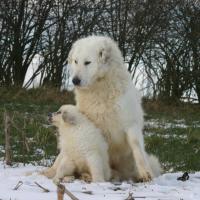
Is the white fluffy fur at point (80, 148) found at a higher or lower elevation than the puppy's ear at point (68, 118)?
lower

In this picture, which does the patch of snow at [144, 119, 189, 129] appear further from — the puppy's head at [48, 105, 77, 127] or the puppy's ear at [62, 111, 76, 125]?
the puppy's ear at [62, 111, 76, 125]

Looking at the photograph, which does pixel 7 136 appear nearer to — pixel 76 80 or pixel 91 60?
pixel 76 80

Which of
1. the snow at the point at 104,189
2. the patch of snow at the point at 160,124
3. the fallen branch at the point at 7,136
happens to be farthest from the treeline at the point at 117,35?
the snow at the point at 104,189

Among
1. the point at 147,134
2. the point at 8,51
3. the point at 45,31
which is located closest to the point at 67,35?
the point at 45,31

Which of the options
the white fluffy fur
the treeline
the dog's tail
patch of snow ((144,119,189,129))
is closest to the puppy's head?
the white fluffy fur

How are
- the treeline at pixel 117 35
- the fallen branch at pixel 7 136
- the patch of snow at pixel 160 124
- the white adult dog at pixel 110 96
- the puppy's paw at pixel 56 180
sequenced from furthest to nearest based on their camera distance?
1. the treeline at pixel 117 35
2. the patch of snow at pixel 160 124
3. the fallen branch at pixel 7 136
4. the white adult dog at pixel 110 96
5. the puppy's paw at pixel 56 180

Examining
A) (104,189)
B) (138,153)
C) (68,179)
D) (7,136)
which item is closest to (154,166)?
(138,153)

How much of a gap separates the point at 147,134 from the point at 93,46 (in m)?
5.40

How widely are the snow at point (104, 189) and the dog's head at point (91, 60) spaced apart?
1.11 meters

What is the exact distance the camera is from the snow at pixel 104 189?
4668 millimetres

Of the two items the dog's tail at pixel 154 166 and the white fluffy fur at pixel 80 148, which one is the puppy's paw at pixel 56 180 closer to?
the white fluffy fur at pixel 80 148

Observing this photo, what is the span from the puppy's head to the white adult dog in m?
0.19

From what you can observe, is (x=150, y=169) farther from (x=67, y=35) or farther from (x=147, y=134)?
(x=67, y=35)

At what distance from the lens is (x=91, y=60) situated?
19.5 feet
